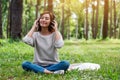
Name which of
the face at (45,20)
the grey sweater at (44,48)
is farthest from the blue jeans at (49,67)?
the face at (45,20)

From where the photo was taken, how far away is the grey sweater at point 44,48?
724 centimetres

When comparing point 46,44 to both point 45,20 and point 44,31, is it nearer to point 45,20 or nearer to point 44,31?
point 44,31

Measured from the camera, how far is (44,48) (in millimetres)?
7266

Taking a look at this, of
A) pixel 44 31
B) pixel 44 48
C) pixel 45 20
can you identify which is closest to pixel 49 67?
pixel 44 48

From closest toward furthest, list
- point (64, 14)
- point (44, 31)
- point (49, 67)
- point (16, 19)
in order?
point (49, 67)
point (44, 31)
point (16, 19)
point (64, 14)

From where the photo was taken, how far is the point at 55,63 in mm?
7305

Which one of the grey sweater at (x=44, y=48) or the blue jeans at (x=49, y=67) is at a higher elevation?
the grey sweater at (x=44, y=48)

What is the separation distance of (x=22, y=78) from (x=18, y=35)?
13.8 meters

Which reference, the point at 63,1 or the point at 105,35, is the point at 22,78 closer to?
the point at 105,35

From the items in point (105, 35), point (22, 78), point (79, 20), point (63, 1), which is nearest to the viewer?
point (22, 78)

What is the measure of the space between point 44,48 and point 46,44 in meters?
0.09

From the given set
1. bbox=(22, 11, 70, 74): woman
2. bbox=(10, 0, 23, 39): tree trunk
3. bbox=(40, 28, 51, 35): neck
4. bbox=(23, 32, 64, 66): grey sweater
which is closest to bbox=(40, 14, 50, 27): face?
bbox=(22, 11, 70, 74): woman

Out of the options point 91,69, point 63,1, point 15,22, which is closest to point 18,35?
point 15,22

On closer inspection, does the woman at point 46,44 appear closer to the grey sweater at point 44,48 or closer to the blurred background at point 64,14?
the grey sweater at point 44,48
